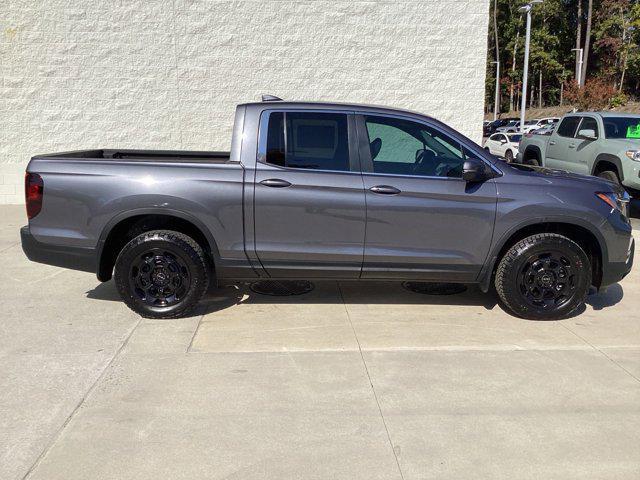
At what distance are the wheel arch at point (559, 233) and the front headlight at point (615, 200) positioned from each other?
0.30 meters

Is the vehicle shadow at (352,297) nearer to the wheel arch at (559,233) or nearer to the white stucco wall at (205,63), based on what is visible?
the wheel arch at (559,233)

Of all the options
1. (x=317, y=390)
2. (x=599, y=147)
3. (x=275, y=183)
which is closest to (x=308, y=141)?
(x=275, y=183)

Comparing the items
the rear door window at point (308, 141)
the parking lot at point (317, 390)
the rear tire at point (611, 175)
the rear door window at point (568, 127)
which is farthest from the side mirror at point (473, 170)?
the rear door window at point (568, 127)

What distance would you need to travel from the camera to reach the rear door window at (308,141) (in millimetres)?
4938

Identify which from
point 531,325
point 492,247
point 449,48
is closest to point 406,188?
point 492,247

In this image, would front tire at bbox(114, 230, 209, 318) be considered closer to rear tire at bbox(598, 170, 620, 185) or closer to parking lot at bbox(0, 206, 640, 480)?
parking lot at bbox(0, 206, 640, 480)

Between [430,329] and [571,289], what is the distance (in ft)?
4.36

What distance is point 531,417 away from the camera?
3.48m

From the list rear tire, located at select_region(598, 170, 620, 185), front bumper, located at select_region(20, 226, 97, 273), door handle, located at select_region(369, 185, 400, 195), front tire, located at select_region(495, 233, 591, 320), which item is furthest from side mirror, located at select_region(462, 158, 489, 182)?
rear tire, located at select_region(598, 170, 620, 185)

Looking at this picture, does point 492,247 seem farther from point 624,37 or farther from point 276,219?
point 624,37

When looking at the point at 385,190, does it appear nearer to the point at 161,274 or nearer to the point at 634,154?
the point at 161,274

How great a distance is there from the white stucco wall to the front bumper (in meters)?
5.83

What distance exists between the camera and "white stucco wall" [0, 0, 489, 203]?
33.3 ft

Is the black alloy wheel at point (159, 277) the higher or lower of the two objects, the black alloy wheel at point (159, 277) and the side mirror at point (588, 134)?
the lower
